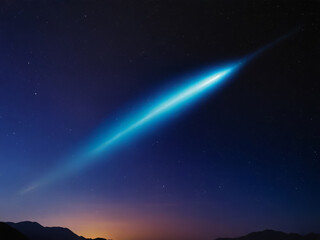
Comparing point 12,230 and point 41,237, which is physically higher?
point 41,237

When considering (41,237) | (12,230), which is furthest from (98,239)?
(12,230)

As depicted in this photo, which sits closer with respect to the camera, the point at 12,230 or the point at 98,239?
the point at 12,230

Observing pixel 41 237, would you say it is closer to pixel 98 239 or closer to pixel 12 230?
pixel 98 239

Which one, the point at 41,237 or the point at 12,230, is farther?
the point at 41,237

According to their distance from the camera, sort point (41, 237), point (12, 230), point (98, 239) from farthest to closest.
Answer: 1. point (41, 237)
2. point (98, 239)
3. point (12, 230)

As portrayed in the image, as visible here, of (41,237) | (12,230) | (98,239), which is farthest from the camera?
(41,237)

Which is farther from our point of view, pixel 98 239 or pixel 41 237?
pixel 41 237
